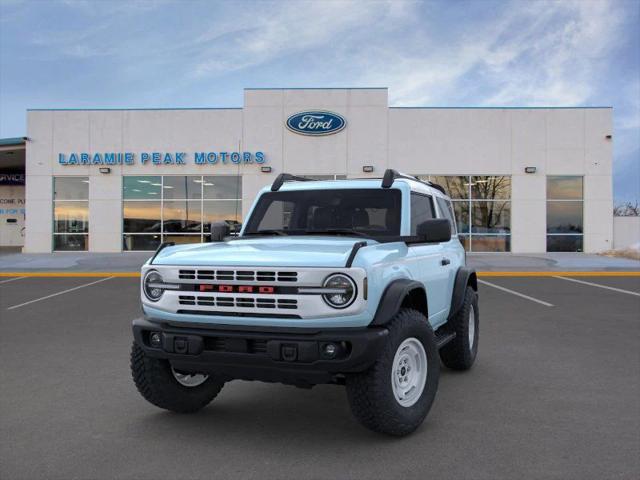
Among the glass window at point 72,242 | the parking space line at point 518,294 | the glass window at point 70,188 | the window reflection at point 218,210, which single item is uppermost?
the glass window at point 70,188

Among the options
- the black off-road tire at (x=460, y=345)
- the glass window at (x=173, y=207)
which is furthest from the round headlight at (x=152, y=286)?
the glass window at (x=173, y=207)

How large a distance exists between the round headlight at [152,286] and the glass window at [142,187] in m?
19.7

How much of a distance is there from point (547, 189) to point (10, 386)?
69.9 feet

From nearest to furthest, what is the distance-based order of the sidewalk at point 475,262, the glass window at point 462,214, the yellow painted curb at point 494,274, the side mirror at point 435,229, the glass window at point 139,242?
the side mirror at point 435,229 < the yellow painted curb at point 494,274 < the sidewalk at point 475,262 < the glass window at point 462,214 < the glass window at point 139,242

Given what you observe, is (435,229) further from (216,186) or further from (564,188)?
(564,188)

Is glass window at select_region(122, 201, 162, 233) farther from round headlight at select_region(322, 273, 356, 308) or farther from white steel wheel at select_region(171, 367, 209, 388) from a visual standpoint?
round headlight at select_region(322, 273, 356, 308)

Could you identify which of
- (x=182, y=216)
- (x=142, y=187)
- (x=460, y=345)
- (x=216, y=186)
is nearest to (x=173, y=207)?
(x=182, y=216)

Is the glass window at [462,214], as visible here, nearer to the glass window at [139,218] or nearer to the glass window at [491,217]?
the glass window at [491,217]

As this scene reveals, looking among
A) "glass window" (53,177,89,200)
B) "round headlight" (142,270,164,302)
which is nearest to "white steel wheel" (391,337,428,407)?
"round headlight" (142,270,164,302)

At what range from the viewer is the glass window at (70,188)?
909 inches

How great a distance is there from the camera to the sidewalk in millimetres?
17391

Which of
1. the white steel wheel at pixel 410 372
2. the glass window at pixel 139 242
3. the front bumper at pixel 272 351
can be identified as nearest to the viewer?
the front bumper at pixel 272 351

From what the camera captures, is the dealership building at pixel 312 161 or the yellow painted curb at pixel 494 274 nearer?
the yellow painted curb at pixel 494 274

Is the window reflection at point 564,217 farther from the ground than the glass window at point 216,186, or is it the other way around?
the glass window at point 216,186
